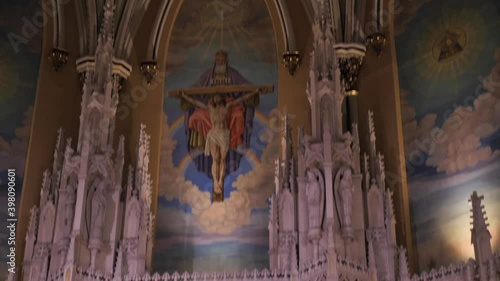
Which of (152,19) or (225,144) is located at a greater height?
(152,19)

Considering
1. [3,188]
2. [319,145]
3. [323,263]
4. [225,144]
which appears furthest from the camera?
[225,144]

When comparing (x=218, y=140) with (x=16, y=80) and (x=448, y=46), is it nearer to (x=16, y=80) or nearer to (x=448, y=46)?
(x=16, y=80)

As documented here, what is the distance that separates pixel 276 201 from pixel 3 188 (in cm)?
507

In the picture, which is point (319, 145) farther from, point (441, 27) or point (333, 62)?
point (441, 27)

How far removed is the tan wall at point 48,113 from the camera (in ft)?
48.9

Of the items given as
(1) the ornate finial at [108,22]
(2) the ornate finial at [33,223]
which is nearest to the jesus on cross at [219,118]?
(1) the ornate finial at [108,22]

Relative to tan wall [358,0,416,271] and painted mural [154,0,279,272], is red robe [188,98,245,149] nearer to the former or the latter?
painted mural [154,0,279,272]

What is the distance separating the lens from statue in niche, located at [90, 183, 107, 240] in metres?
13.9

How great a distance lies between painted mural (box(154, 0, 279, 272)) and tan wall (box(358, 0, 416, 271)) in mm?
1907

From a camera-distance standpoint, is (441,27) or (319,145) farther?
(441,27)

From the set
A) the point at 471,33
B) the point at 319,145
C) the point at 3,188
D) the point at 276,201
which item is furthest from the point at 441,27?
the point at 3,188

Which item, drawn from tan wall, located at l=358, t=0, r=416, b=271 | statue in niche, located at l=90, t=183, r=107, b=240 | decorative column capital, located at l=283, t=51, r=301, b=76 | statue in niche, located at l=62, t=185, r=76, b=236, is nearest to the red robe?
decorative column capital, located at l=283, t=51, r=301, b=76

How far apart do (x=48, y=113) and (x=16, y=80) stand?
2.99 ft

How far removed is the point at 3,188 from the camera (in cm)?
1471
